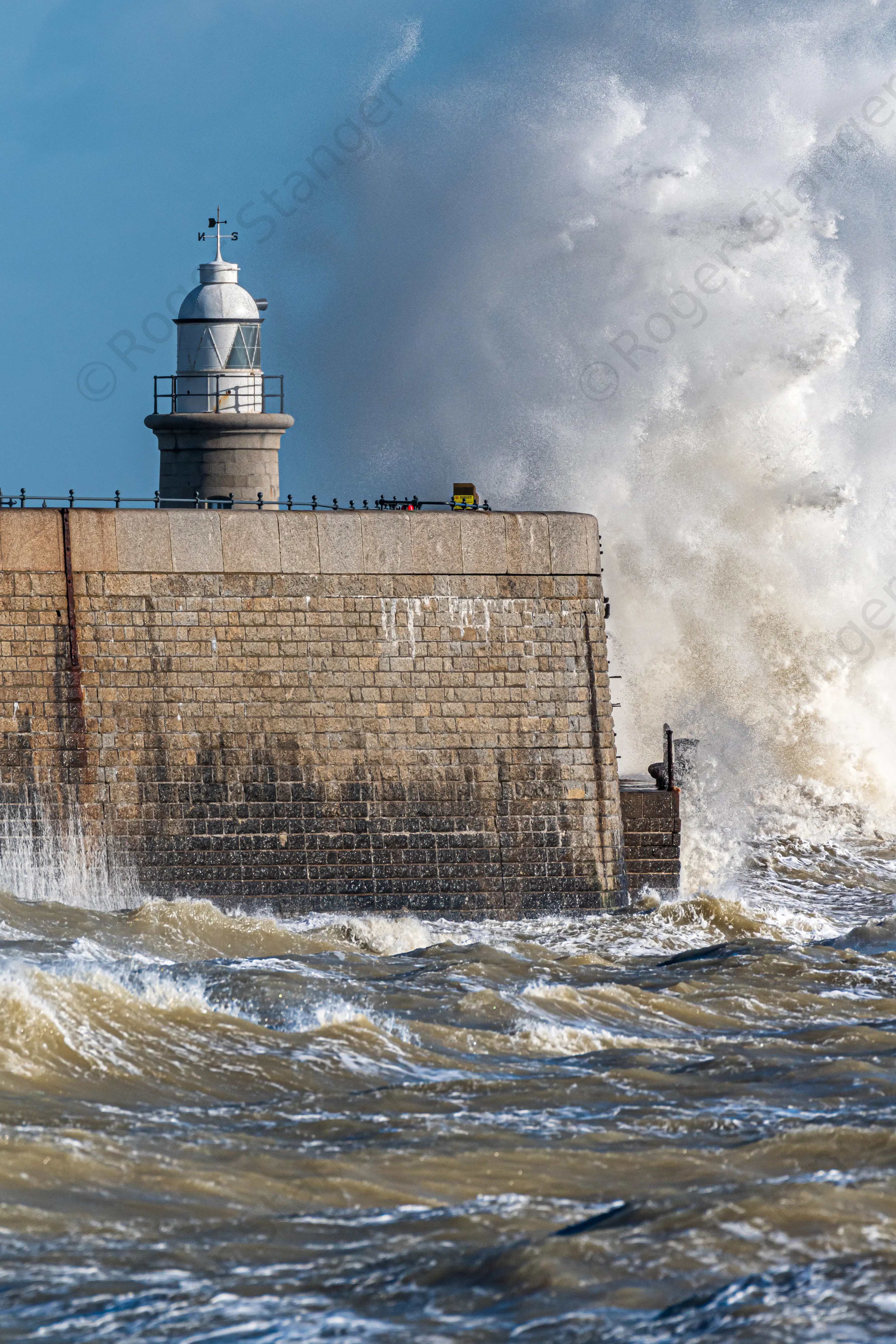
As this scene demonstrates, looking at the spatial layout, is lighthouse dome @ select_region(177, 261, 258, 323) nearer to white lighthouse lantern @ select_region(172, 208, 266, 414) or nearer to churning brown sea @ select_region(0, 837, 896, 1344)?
white lighthouse lantern @ select_region(172, 208, 266, 414)

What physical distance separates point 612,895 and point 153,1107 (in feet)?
26.9

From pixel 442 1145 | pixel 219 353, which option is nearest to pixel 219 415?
pixel 219 353

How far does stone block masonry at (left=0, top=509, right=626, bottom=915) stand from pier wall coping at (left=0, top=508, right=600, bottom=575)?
2 centimetres

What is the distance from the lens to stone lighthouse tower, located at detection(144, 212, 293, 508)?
21516 mm

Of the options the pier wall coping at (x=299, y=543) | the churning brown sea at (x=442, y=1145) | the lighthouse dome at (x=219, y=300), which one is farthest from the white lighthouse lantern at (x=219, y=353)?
the churning brown sea at (x=442, y=1145)

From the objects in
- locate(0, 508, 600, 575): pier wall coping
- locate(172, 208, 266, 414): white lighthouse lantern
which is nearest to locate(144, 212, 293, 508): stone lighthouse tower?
locate(172, 208, 266, 414): white lighthouse lantern

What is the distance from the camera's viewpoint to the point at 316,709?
16.2 metres

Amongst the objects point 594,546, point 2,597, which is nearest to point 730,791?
point 594,546

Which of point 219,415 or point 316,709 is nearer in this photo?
point 316,709

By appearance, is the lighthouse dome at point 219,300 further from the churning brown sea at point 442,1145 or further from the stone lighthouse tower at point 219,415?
the churning brown sea at point 442,1145

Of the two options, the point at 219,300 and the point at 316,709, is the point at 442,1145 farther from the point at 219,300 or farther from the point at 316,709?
the point at 219,300

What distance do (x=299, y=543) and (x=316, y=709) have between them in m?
1.57

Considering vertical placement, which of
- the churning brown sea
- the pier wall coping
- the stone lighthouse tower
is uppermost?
the stone lighthouse tower

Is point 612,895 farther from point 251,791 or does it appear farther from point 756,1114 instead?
point 756,1114
